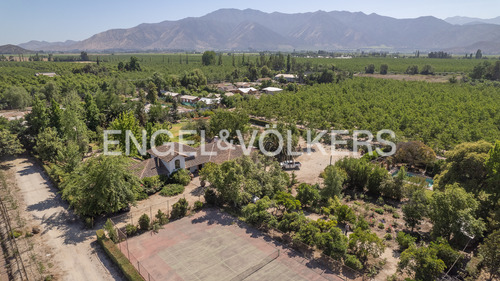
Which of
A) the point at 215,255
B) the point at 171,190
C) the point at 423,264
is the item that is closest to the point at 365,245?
the point at 423,264

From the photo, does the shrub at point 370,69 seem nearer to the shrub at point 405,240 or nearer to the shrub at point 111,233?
the shrub at point 405,240

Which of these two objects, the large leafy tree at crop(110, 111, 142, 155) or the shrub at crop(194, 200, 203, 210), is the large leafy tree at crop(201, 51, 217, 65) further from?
the shrub at crop(194, 200, 203, 210)

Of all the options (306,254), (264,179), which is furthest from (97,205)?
(306,254)

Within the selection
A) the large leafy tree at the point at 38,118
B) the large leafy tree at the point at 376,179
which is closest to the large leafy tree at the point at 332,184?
the large leafy tree at the point at 376,179

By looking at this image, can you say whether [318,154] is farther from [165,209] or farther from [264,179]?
[165,209]

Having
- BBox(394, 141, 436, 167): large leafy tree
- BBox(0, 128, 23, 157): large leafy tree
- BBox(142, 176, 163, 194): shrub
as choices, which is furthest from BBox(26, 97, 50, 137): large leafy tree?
BBox(394, 141, 436, 167): large leafy tree

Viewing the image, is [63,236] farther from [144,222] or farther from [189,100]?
[189,100]
